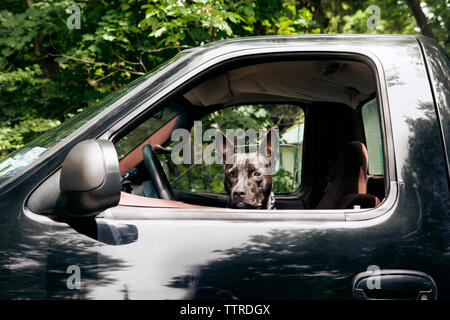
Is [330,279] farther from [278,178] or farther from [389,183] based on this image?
[278,178]

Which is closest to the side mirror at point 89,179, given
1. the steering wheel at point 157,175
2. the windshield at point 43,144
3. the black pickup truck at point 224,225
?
the black pickup truck at point 224,225

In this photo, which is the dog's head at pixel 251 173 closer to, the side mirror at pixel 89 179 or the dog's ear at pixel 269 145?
the dog's ear at pixel 269 145

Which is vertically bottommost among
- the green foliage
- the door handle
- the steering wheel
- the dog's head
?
the door handle

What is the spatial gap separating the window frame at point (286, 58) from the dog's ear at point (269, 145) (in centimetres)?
127

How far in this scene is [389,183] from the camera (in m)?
1.69

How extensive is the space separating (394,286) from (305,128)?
2524 millimetres

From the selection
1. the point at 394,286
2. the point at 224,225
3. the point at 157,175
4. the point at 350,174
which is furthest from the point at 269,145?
the point at 394,286

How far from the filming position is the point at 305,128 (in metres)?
3.98

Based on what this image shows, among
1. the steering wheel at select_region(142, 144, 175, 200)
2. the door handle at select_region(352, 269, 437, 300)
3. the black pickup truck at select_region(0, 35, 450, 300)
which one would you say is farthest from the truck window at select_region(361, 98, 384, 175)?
the door handle at select_region(352, 269, 437, 300)

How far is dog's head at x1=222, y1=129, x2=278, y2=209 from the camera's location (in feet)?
10.6

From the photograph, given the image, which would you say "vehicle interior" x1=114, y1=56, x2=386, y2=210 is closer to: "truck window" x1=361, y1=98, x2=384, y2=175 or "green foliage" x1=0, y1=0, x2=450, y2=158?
"truck window" x1=361, y1=98, x2=384, y2=175

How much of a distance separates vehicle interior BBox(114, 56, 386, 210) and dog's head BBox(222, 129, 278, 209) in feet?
0.87

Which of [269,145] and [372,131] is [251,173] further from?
[372,131]

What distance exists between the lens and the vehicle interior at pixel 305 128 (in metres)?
2.47
